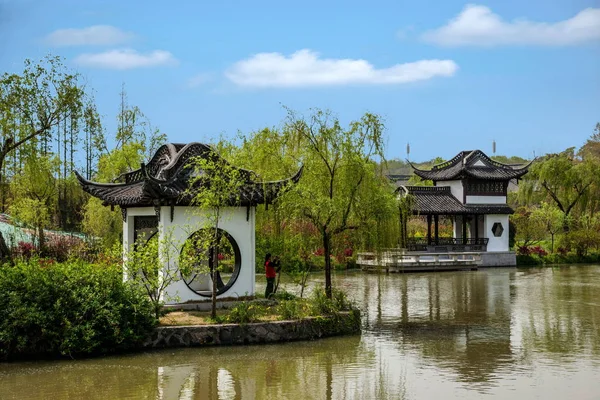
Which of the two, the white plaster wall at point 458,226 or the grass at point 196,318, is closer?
the grass at point 196,318

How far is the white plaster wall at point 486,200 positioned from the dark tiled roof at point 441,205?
240mm

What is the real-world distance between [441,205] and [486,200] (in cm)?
303

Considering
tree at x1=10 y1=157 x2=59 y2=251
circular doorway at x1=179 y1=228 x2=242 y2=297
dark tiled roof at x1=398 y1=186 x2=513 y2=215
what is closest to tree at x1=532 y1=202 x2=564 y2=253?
dark tiled roof at x1=398 y1=186 x2=513 y2=215

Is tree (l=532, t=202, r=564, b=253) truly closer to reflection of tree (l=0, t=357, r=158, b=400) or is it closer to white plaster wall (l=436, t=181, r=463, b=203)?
white plaster wall (l=436, t=181, r=463, b=203)

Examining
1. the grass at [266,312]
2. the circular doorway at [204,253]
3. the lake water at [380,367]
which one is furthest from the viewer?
the circular doorway at [204,253]

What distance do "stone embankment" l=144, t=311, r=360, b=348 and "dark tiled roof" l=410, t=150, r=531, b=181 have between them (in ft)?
91.2

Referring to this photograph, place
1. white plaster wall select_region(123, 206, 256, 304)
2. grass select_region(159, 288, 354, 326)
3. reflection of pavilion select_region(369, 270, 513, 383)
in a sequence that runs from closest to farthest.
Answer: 1. reflection of pavilion select_region(369, 270, 513, 383)
2. grass select_region(159, 288, 354, 326)
3. white plaster wall select_region(123, 206, 256, 304)

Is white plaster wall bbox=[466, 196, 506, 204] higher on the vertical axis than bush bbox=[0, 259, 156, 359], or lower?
higher

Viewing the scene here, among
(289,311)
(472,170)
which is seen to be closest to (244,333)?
(289,311)

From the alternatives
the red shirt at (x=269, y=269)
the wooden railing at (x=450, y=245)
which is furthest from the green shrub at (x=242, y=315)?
the wooden railing at (x=450, y=245)

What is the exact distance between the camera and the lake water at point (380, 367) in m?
11.5

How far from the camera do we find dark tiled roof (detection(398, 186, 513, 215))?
1620 inches

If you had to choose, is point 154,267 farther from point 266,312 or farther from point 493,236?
point 493,236

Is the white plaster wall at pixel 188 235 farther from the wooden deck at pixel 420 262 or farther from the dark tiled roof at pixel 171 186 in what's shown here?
the wooden deck at pixel 420 262
